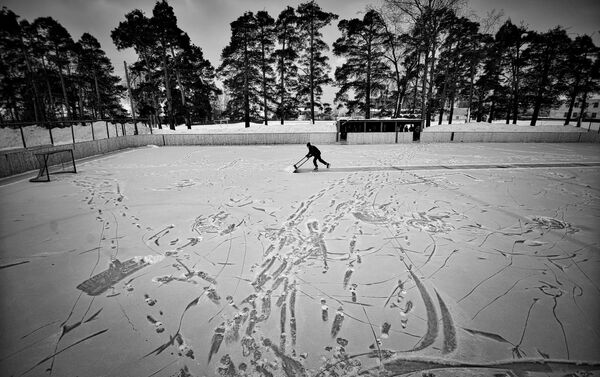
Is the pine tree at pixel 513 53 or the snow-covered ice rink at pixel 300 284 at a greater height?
the pine tree at pixel 513 53

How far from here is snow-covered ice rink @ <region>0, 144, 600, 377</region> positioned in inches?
82.0

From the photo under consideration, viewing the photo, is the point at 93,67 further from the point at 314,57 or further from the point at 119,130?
the point at 314,57

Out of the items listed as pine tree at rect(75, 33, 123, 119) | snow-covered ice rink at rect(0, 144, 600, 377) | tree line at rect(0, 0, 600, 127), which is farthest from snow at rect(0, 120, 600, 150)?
snow-covered ice rink at rect(0, 144, 600, 377)

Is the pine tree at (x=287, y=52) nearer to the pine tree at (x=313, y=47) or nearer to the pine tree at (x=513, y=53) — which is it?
the pine tree at (x=313, y=47)

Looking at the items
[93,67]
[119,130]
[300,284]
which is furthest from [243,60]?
[300,284]

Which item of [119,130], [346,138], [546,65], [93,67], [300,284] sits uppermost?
[93,67]

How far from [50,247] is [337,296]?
15.3ft

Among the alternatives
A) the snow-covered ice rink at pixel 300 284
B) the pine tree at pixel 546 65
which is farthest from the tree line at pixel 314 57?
the snow-covered ice rink at pixel 300 284

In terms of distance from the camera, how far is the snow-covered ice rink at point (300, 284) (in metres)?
2.08

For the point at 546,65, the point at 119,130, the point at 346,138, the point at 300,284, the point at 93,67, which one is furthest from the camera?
the point at 93,67

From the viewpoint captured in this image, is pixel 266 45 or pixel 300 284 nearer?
A: pixel 300 284

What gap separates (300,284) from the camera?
301 centimetres

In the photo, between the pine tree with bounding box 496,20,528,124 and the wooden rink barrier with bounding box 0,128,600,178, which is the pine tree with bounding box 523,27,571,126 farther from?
the wooden rink barrier with bounding box 0,128,600,178

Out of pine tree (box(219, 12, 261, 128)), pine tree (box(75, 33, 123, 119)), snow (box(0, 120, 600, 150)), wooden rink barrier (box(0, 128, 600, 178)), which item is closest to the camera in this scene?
wooden rink barrier (box(0, 128, 600, 178))
